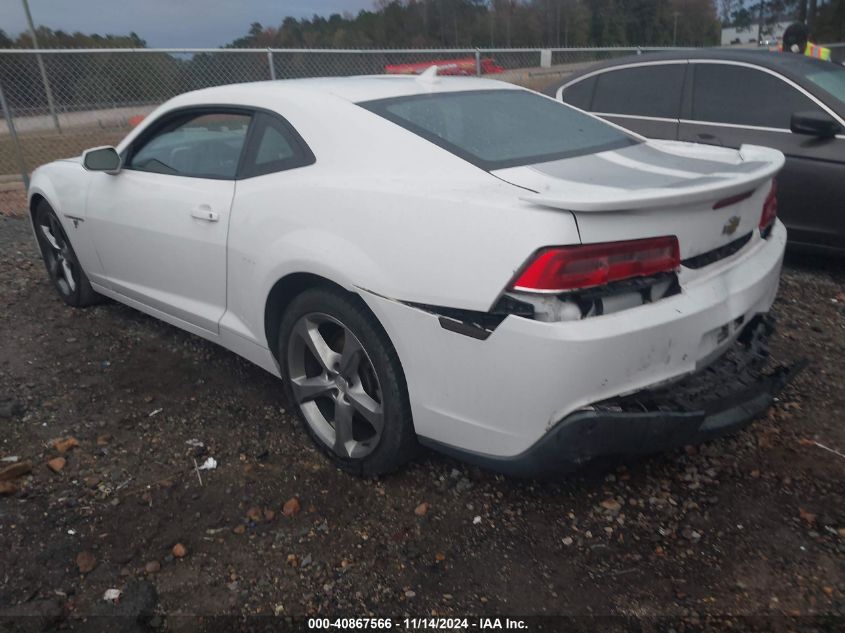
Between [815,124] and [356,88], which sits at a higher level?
[356,88]

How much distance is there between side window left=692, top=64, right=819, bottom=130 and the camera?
15.7ft

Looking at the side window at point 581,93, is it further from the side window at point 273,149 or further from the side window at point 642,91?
the side window at point 273,149

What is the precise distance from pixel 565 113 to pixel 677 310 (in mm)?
1459

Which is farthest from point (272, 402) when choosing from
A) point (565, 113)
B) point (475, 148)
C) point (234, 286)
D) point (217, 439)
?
point (565, 113)

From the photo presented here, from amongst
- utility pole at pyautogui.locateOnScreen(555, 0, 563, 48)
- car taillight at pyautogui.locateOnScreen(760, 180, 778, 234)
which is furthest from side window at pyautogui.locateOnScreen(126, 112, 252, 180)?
utility pole at pyautogui.locateOnScreen(555, 0, 563, 48)

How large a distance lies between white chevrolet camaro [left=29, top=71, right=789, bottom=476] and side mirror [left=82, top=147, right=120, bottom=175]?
0.35m

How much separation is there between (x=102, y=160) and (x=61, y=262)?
137cm

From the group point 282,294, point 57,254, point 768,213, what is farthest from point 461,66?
point 282,294

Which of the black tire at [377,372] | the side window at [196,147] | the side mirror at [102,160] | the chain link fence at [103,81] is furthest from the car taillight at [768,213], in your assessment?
the chain link fence at [103,81]

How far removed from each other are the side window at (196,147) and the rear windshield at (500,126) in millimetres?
762

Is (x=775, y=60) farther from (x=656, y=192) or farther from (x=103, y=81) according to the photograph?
(x=103, y=81)

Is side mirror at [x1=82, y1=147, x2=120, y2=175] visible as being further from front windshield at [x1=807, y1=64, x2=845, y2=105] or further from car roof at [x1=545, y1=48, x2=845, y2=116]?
front windshield at [x1=807, y1=64, x2=845, y2=105]

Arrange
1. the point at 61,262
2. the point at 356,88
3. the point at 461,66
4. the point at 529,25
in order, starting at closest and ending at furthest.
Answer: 1. the point at 356,88
2. the point at 61,262
3. the point at 461,66
4. the point at 529,25

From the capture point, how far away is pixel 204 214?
3.10 m
